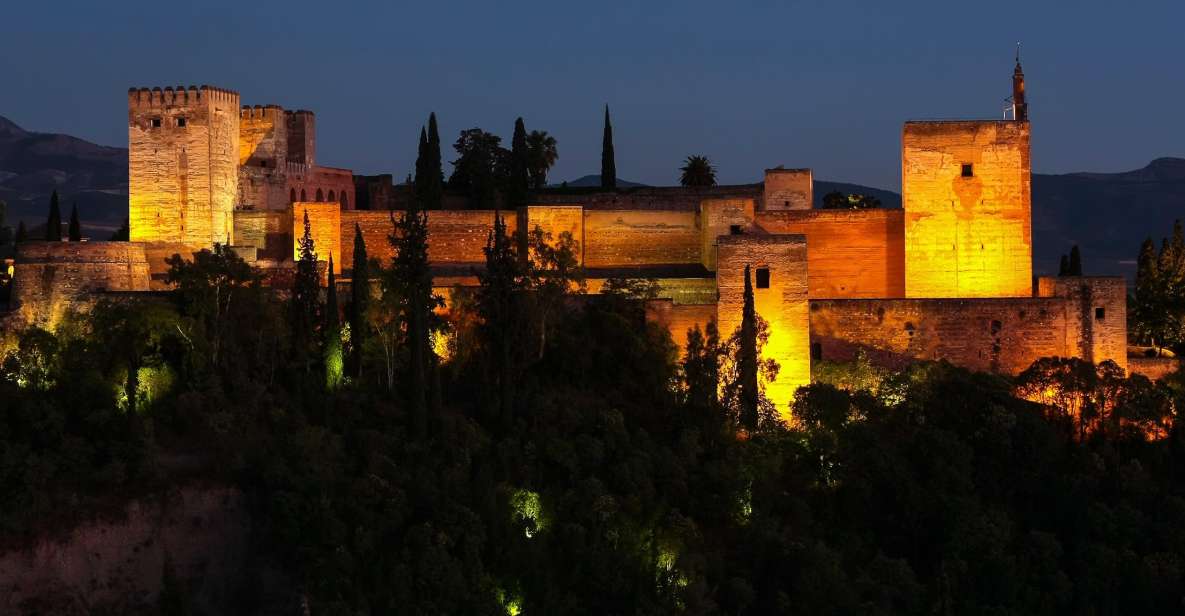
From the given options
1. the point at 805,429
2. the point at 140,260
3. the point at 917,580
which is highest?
the point at 140,260

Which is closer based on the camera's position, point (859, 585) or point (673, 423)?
point (859, 585)

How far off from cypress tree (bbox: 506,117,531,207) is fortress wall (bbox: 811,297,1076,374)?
1048cm

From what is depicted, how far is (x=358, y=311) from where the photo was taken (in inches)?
1172

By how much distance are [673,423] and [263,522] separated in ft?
22.4

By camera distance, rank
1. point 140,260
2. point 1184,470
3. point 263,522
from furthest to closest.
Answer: point 140,260 < point 1184,470 < point 263,522

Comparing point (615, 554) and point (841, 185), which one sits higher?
point (841, 185)

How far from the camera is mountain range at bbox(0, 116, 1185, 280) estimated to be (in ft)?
281

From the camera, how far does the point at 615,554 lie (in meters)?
26.0

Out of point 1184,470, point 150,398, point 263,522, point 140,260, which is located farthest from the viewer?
point 140,260

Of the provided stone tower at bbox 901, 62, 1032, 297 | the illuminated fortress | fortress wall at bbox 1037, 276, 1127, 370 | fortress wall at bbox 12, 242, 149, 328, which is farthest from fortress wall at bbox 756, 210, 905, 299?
fortress wall at bbox 12, 242, 149, 328

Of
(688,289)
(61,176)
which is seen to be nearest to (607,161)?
(688,289)

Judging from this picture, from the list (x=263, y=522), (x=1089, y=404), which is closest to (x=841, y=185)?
(x=1089, y=404)

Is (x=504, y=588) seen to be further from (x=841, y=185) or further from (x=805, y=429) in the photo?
(x=841, y=185)

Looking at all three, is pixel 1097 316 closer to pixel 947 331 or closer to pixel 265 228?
pixel 947 331
